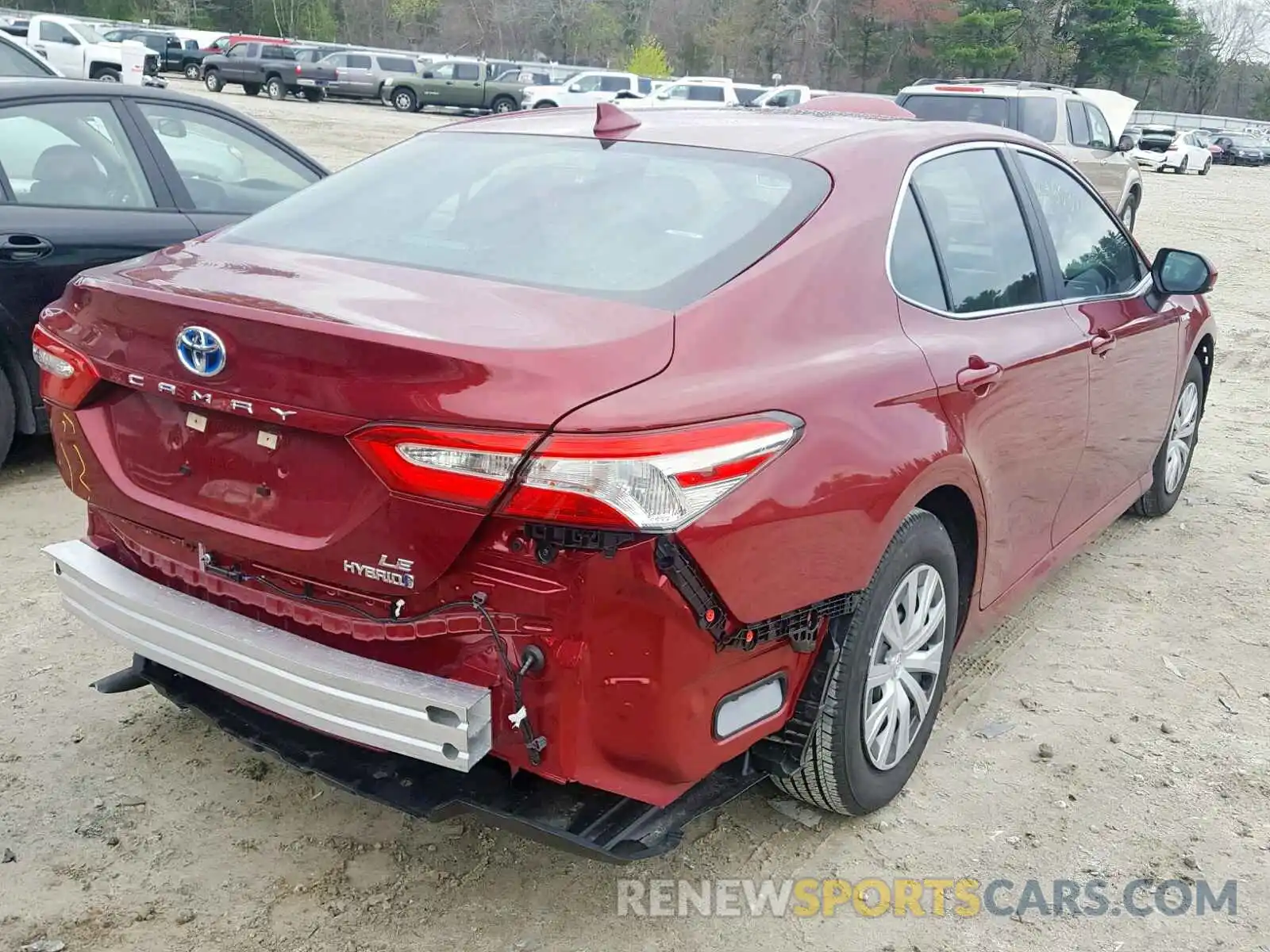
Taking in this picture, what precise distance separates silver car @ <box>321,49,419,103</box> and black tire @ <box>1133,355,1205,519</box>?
36.6 m

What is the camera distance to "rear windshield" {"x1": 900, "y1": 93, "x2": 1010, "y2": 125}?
1231 cm

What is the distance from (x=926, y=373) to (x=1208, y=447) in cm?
463

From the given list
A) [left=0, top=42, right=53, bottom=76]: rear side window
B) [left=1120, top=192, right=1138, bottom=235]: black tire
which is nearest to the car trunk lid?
[left=0, top=42, right=53, bottom=76]: rear side window

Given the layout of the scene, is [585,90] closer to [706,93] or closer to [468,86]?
[706,93]

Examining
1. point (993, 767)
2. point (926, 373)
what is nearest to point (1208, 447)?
point (993, 767)

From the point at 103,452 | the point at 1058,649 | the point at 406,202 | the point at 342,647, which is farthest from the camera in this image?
the point at 1058,649

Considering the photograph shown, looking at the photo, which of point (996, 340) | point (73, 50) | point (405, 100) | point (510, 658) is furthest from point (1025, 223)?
point (405, 100)

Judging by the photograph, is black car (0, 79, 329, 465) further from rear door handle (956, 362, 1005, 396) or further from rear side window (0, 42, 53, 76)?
rear side window (0, 42, 53, 76)

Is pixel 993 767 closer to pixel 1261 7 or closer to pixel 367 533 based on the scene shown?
pixel 367 533

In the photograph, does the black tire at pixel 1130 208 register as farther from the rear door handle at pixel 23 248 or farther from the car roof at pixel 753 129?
the rear door handle at pixel 23 248

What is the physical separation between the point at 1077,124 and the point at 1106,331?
10.5m

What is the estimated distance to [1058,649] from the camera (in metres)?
4.08

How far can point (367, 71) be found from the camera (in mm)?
38875

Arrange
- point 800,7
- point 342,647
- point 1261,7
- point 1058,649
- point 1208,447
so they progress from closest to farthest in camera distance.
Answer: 1. point 342,647
2. point 1058,649
3. point 1208,447
4. point 800,7
5. point 1261,7
